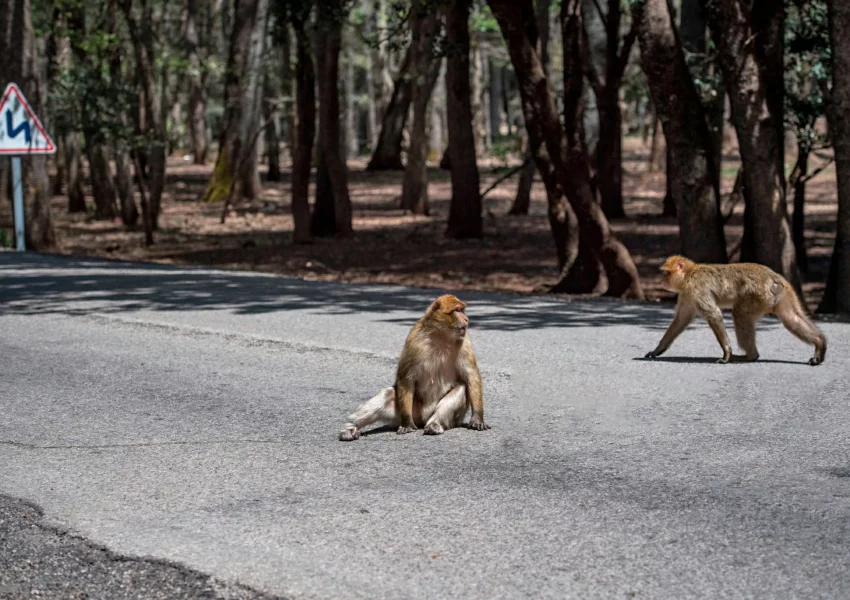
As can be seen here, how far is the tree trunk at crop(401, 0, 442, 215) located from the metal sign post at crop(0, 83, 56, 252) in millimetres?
10315

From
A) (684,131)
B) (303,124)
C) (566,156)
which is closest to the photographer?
(684,131)

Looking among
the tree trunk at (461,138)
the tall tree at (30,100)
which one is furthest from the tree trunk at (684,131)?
the tall tree at (30,100)

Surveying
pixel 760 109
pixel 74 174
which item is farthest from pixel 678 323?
pixel 74 174

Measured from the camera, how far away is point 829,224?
3186cm

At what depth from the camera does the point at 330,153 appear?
2714 cm

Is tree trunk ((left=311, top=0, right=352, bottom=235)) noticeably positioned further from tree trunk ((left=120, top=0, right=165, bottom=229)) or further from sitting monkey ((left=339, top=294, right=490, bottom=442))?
sitting monkey ((left=339, top=294, right=490, bottom=442))

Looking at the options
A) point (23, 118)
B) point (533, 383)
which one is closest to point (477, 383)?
point (533, 383)

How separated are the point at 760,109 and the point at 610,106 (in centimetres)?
1358

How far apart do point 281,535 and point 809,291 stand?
15.9 meters

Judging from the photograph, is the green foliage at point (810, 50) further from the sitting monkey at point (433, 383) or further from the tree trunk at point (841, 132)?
the sitting monkey at point (433, 383)

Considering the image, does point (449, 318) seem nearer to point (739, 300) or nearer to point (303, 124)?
point (739, 300)

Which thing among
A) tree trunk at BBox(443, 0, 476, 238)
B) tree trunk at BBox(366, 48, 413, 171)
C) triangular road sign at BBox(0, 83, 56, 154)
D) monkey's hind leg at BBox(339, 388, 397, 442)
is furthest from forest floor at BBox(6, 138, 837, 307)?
monkey's hind leg at BBox(339, 388, 397, 442)

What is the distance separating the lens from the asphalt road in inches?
207

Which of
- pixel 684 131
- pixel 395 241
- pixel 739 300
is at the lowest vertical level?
pixel 395 241
